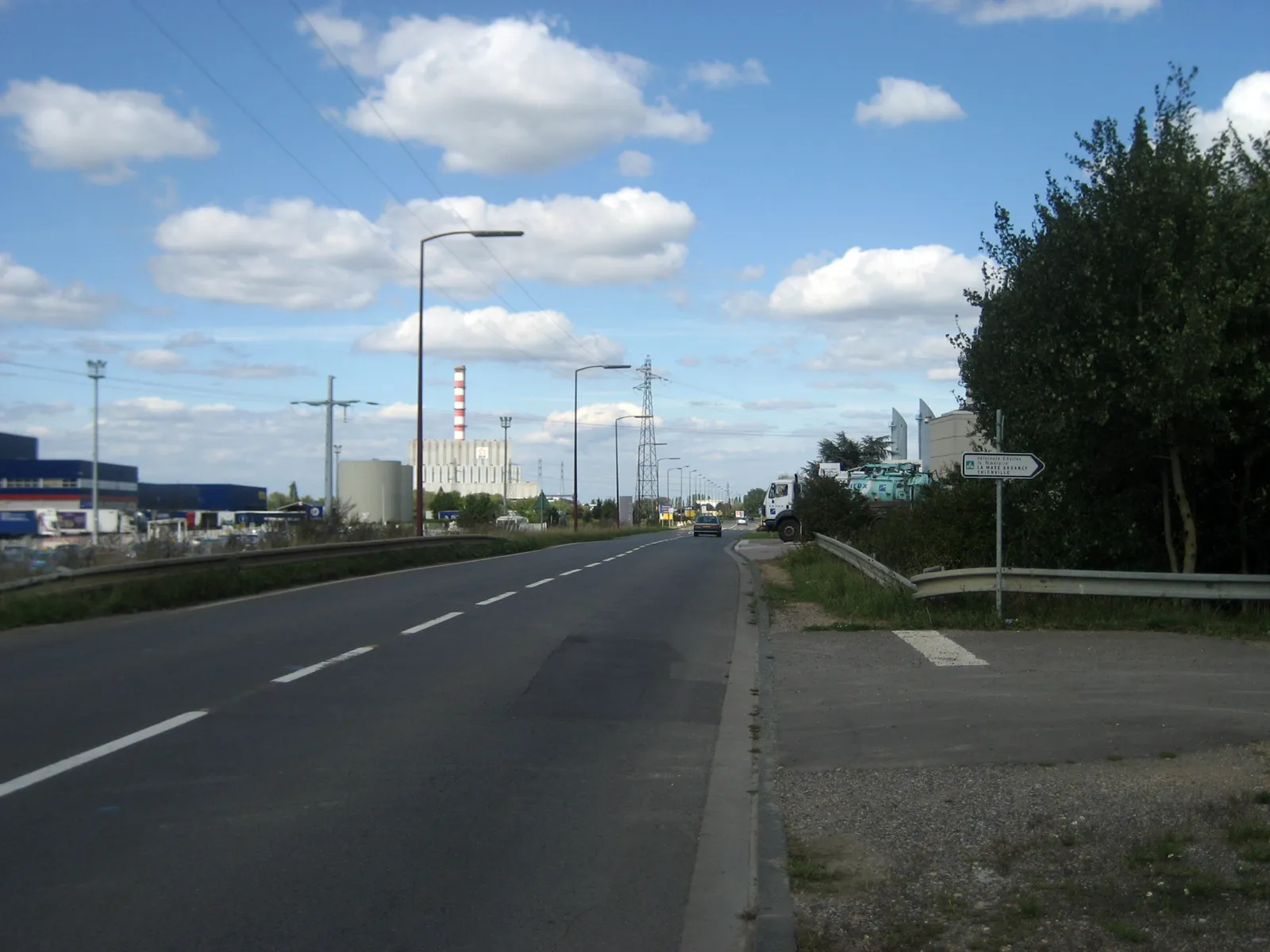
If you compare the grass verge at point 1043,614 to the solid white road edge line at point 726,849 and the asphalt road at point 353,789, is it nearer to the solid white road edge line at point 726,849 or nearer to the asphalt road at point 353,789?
the asphalt road at point 353,789

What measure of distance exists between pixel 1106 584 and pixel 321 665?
9502 mm

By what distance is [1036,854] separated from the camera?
17.6 ft

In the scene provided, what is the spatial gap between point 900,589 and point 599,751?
9.35 metres

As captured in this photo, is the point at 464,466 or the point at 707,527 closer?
the point at 707,527

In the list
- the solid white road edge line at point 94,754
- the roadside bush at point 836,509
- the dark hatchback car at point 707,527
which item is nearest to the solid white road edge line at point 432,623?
the solid white road edge line at point 94,754

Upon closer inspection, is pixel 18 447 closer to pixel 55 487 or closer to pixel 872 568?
pixel 55 487

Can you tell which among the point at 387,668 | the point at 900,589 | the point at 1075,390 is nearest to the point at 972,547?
the point at 900,589

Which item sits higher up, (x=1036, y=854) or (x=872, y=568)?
(x=872, y=568)

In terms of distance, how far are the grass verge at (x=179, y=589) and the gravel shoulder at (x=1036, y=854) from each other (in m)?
12.0

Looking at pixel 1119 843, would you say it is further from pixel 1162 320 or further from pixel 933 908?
pixel 1162 320

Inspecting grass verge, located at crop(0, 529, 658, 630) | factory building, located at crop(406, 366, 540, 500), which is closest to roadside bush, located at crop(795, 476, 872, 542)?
grass verge, located at crop(0, 529, 658, 630)

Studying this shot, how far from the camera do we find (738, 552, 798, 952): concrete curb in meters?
4.57

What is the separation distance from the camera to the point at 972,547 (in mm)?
19234

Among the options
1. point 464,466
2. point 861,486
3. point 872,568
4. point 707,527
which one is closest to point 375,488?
point 861,486
